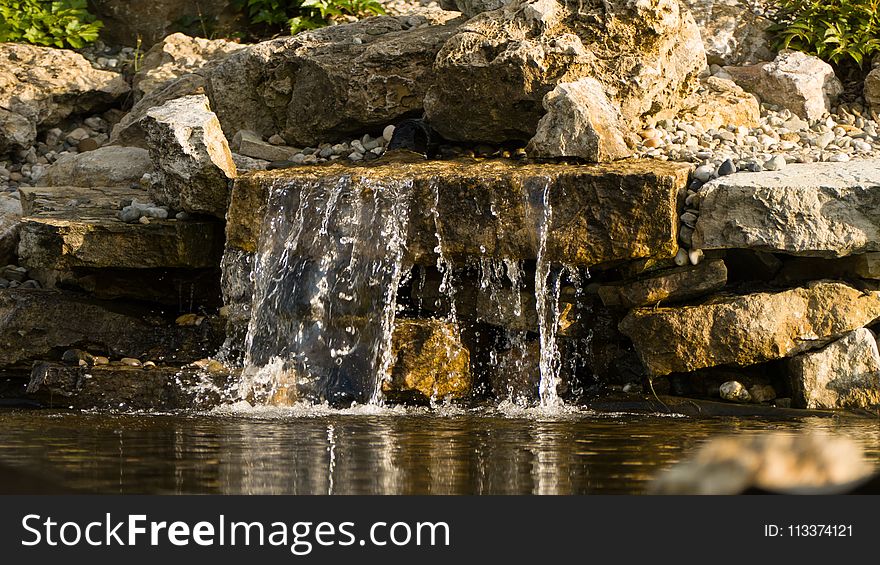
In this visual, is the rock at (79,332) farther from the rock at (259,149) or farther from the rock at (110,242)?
the rock at (259,149)

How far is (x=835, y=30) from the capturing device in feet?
33.1

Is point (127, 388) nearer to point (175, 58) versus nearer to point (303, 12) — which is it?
point (175, 58)

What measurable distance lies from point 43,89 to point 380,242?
16.0 ft

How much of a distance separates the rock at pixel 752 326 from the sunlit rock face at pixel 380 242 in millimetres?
480

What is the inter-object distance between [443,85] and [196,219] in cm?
203

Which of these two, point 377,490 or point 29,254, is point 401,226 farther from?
point 377,490

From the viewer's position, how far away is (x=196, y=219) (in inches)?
331

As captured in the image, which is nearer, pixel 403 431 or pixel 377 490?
pixel 377 490

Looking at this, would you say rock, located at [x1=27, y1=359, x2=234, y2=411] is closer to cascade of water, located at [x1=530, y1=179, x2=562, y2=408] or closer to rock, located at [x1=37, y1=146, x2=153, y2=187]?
cascade of water, located at [x1=530, y1=179, x2=562, y2=408]

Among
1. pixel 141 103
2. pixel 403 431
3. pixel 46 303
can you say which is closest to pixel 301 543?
pixel 403 431

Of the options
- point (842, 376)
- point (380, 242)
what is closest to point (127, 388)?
point (380, 242)

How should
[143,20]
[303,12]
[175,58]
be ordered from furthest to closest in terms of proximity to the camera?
[143,20] < [303,12] < [175,58]

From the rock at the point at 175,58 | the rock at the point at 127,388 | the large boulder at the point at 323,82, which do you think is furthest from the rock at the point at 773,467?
the rock at the point at 175,58

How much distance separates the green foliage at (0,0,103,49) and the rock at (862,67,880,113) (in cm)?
753
